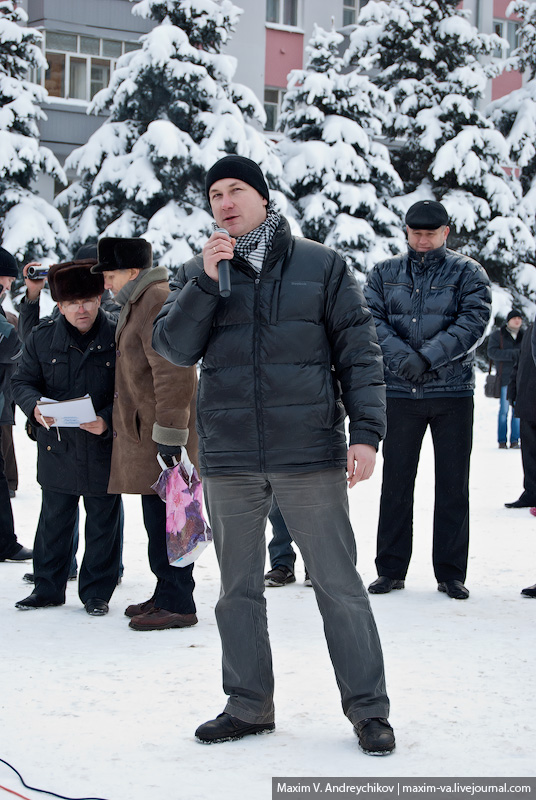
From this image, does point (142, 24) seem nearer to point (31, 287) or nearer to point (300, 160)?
point (300, 160)

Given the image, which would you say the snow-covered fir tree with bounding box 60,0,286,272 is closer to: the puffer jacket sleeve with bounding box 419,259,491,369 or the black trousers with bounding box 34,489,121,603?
the puffer jacket sleeve with bounding box 419,259,491,369

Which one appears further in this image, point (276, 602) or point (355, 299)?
point (276, 602)

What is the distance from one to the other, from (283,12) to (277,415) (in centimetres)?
2981

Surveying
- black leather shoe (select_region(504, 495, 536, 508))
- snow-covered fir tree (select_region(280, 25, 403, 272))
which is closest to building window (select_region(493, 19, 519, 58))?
snow-covered fir tree (select_region(280, 25, 403, 272))

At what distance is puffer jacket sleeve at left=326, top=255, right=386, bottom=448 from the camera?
150 inches

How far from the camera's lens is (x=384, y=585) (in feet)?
20.7

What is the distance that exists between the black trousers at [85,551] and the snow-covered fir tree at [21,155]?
16826 mm

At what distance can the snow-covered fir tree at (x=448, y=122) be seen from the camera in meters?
28.0

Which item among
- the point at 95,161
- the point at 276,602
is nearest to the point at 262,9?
the point at 95,161

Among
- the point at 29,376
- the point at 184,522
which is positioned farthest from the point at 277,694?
the point at 29,376

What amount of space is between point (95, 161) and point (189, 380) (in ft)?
64.0

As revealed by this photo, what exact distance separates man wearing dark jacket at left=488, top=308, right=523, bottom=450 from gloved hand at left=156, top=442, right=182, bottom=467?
10667 mm

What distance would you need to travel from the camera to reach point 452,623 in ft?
18.3

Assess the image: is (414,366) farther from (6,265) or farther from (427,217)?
(6,265)
